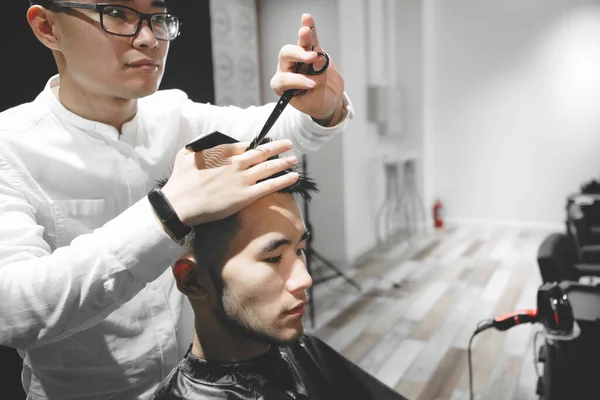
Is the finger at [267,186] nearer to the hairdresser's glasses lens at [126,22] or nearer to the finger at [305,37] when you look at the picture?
the finger at [305,37]

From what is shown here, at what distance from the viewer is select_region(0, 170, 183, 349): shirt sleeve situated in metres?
0.66

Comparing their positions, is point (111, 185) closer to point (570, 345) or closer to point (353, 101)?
point (570, 345)

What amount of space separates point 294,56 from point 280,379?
673mm

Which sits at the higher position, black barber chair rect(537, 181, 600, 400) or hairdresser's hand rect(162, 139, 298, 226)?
hairdresser's hand rect(162, 139, 298, 226)

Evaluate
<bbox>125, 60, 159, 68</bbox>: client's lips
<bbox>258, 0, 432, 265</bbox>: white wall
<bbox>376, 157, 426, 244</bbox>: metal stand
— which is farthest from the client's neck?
<bbox>376, 157, 426, 244</bbox>: metal stand

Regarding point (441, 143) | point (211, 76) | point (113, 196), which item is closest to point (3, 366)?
point (113, 196)

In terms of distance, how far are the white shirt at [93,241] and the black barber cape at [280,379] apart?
0.10 meters

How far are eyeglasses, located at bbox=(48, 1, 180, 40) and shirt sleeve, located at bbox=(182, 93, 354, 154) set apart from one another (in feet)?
0.87

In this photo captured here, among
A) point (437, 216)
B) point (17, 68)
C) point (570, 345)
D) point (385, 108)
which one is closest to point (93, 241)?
point (17, 68)

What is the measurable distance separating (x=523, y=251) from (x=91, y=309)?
4758 mm

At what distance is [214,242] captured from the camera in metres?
0.86

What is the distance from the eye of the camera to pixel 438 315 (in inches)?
130

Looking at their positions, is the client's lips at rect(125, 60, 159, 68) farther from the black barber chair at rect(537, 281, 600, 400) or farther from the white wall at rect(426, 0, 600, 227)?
the white wall at rect(426, 0, 600, 227)

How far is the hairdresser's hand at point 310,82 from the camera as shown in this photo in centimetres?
85
